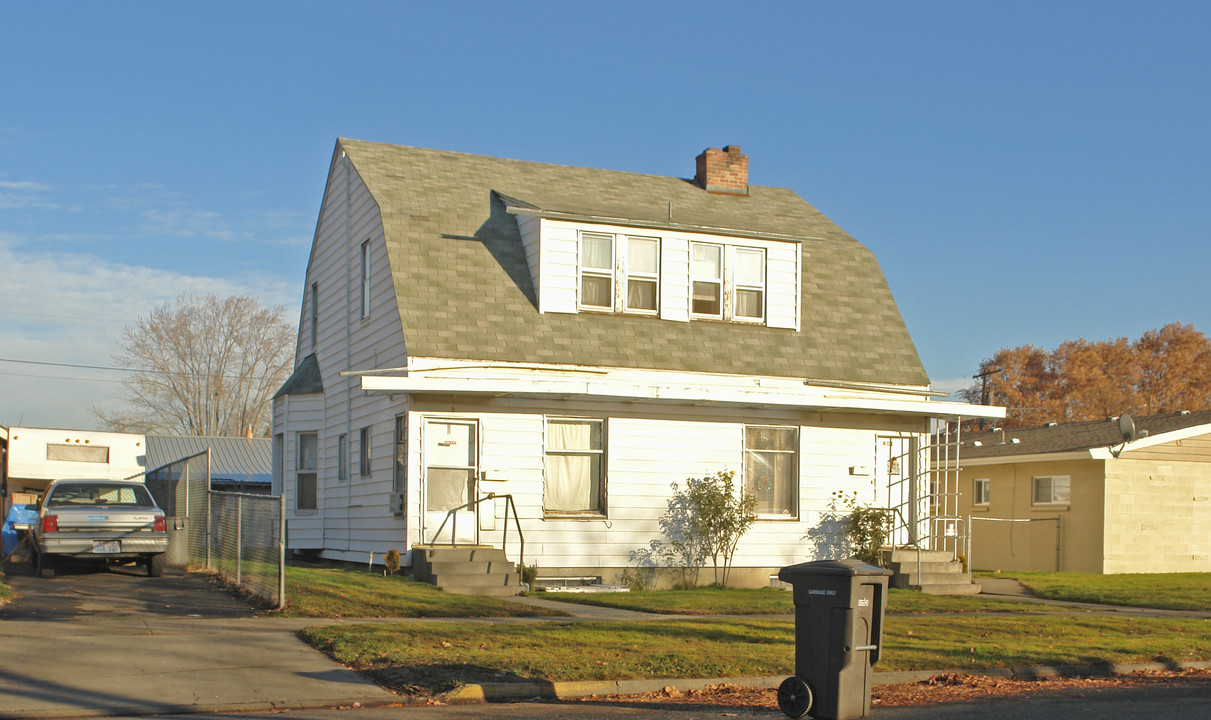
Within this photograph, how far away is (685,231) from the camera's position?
2025 cm

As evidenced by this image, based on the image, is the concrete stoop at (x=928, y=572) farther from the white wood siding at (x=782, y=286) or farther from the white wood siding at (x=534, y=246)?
the white wood siding at (x=534, y=246)

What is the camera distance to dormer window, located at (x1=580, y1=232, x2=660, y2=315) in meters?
19.9

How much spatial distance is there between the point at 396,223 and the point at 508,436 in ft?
13.7

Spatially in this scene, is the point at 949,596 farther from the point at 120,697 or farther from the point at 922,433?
the point at 120,697

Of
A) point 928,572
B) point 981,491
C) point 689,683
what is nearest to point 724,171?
point 928,572

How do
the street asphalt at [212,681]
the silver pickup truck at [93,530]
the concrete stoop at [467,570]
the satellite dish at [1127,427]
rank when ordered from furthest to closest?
the satellite dish at [1127,427] → the silver pickup truck at [93,530] → the concrete stoop at [467,570] → the street asphalt at [212,681]

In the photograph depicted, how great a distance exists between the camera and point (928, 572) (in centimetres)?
1981

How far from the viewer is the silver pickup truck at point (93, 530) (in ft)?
57.0

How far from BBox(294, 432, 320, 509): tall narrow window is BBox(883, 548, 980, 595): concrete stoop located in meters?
10.7

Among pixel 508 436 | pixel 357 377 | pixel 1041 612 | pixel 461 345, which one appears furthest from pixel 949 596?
pixel 357 377

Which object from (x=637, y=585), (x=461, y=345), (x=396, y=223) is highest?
(x=396, y=223)

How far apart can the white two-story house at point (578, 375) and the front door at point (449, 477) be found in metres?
0.03

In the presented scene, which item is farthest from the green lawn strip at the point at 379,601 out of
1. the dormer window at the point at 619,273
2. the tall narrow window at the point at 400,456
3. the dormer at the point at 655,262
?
the dormer window at the point at 619,273

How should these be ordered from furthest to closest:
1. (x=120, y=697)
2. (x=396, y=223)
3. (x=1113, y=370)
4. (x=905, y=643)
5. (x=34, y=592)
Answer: (x=1113, y=370) < (x=396, y=223) < (x=34, y=592) < (x=905, y=643) < (x=120, y=697)
